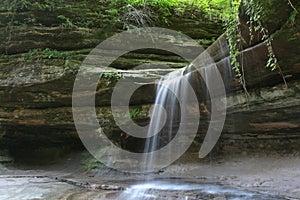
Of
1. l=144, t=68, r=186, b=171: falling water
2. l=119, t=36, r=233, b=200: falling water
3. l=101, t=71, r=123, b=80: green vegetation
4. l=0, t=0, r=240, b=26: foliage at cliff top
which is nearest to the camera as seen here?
l=119, t=36, r=233, b=200: falling water

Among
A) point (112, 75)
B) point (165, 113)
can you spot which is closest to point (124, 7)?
point (112, 75)

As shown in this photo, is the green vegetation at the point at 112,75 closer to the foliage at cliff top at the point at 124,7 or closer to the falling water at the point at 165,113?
the falling water at the point at 165,113

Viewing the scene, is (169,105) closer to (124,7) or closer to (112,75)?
(112,75)

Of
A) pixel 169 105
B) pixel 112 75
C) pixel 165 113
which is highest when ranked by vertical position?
pixel 112 75

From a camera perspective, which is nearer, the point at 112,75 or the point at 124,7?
the point at 112,75

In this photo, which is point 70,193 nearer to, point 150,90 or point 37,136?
point 150,90

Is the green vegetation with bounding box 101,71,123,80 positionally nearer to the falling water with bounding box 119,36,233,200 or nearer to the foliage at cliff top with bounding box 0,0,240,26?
the falling water with bounding box 119,36,233,200

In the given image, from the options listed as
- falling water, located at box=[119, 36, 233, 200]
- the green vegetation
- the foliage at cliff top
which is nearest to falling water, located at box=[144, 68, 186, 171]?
falling water, located at box=[119, 36, 233, 200]

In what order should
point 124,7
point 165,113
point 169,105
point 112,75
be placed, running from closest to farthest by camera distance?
point 169,105 < point 165,113 < point 112,75 < point 124,7

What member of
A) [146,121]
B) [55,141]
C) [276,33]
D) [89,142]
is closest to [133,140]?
[146,121]

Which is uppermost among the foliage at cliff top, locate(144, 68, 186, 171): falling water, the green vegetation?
the foliage at cliff top

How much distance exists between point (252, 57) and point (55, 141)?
20.2ft

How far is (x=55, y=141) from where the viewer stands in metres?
8.27

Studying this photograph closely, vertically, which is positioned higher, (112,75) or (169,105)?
(112,75)
